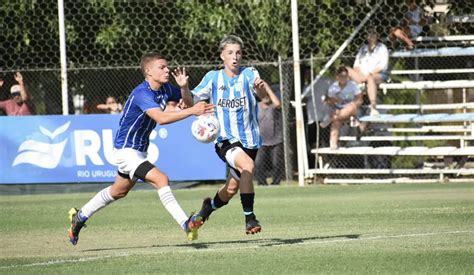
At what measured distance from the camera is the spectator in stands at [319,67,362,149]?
69.4 feet

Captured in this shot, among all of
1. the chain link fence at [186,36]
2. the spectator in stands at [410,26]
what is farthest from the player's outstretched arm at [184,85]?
the spectator in stands at [410,26]

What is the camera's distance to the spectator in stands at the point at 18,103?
70.5 ft

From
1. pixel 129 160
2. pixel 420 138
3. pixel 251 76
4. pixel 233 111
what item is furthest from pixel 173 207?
pixel 420 138

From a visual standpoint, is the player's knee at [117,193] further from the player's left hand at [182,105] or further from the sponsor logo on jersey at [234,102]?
the sponsor logo on jersey at [234,102]

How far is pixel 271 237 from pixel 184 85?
1.86 meters

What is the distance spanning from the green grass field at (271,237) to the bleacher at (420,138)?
2717 mm

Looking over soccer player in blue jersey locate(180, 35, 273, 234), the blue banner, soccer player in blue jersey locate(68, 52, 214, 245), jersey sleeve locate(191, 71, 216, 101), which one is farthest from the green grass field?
the blue banner

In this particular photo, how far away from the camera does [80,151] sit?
21000mm

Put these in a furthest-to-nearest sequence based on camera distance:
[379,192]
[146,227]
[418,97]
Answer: [418,97]
[379,192]
[146,227]

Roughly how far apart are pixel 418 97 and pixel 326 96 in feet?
6.87

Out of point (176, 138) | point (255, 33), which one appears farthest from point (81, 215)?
point (255, 33)

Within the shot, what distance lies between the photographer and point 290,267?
27.9 feet

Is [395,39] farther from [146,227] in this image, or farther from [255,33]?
[146,227]

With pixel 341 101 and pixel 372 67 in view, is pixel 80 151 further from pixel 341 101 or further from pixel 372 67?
pixel 372 67
